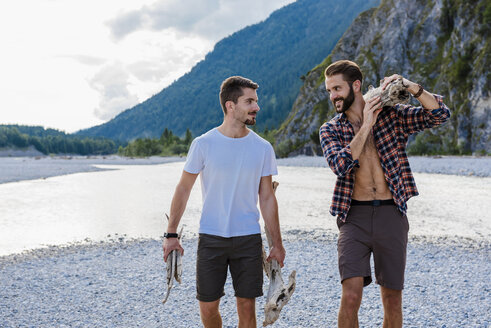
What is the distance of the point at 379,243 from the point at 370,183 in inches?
21.5

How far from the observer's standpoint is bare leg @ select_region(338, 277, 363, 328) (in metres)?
3.53

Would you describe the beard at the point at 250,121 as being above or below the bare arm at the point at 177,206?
above

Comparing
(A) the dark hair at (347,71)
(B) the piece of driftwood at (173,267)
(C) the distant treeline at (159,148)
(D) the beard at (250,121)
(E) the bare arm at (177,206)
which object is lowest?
(B) the piece of driftwood at (173,267)

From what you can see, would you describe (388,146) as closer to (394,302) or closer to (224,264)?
(394,302)

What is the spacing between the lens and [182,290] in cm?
784

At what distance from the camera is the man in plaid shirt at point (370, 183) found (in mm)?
3561

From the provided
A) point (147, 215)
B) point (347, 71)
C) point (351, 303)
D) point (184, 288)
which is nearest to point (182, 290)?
point (184, 288)

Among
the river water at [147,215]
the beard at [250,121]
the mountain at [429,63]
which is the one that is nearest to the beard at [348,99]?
the beard at [250,121]

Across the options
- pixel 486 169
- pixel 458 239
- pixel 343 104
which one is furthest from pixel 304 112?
pixel 343 104

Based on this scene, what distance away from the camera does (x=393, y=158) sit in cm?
370

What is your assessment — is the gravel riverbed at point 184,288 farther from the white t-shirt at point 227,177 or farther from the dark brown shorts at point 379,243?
the white t-shirt at point 227,177

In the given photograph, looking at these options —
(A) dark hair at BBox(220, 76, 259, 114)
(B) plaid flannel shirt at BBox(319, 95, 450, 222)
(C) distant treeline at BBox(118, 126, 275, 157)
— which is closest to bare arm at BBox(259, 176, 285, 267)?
(B) plaid flannel shirt at BBox(319, 95, 450, 222)

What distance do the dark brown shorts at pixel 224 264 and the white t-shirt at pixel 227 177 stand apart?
8cm

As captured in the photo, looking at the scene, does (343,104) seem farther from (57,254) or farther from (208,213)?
(57,254)
